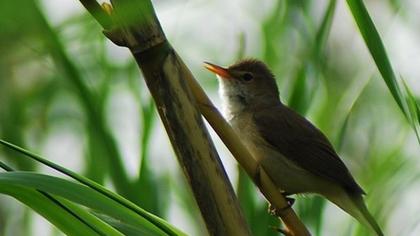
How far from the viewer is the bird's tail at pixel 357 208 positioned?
203cm

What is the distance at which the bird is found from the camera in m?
2.95

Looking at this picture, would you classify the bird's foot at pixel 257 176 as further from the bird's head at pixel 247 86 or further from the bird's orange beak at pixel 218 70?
the bird's head at pixel 247 86

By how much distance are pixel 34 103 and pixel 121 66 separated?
238mm

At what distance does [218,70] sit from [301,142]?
48 centimetres

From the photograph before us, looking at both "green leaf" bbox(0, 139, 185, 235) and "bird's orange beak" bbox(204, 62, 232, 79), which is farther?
"bird's orange beak" bbox(204, 62, 232, 79)

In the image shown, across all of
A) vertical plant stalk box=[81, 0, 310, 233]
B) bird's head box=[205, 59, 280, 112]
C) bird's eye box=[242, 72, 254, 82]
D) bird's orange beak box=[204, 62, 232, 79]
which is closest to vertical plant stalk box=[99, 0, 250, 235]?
vertical plant stalk box=[81, 0, 310, 233]

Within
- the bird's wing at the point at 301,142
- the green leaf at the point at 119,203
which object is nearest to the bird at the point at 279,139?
the bird's wing at the point at 301,142

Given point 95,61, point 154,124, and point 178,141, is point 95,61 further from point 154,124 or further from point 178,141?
point 178,141

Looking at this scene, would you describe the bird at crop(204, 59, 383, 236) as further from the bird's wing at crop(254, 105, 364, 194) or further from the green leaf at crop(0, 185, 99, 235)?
the green leaf at crop(0, 185, 99, 235)

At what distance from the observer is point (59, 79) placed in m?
1.90

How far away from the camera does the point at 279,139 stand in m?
3.25

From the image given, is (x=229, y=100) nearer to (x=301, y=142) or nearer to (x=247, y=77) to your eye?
(x=247, y=77)

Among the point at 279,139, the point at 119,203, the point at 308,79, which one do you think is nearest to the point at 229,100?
the point at 279,139

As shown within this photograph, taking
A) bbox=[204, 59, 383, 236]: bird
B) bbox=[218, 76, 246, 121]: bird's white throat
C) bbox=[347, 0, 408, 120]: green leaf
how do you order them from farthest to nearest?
bbox=[218, 76, 246, 121]: bird's white throat → bbox=[204, 59, 383, 236]: bird → bbox=[347, 0, 408, 120]: green leaf
